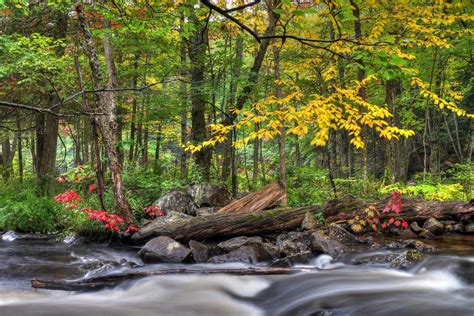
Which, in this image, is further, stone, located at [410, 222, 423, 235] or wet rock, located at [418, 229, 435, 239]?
stone, located at [410, 222, 423, 235]

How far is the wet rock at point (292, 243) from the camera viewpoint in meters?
6.82

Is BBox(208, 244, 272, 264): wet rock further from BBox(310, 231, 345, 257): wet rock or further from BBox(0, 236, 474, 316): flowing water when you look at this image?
BBox(310, 231, 345, 257): wet rock

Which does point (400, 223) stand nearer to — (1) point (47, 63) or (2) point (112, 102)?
(2) point (112, 102)

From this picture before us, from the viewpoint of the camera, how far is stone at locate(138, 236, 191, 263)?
22.7 ft

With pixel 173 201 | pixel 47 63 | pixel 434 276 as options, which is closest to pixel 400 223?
pixel 434 276

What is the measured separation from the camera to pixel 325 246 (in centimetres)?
689

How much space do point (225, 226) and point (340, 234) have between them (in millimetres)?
2428

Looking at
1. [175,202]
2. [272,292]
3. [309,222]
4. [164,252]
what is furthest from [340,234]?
[175,202]

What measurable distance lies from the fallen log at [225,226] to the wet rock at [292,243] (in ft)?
1.33

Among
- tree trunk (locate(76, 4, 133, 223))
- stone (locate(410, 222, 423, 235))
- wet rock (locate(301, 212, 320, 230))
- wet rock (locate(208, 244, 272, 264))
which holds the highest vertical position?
tree trunk (locate(76, 4, 133, 223))

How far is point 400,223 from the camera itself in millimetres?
7902

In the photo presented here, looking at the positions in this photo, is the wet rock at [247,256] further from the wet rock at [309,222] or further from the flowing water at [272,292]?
the wet rock at [309,222]

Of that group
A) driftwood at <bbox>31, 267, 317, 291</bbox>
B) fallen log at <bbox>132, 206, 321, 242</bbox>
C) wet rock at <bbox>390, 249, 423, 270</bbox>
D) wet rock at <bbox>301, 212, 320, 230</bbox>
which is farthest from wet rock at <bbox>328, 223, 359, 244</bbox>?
driftwood at <bbox>31, 267, 317, 291</bbox>

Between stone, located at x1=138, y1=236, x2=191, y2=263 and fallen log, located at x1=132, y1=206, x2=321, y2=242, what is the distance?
2.49 feet
